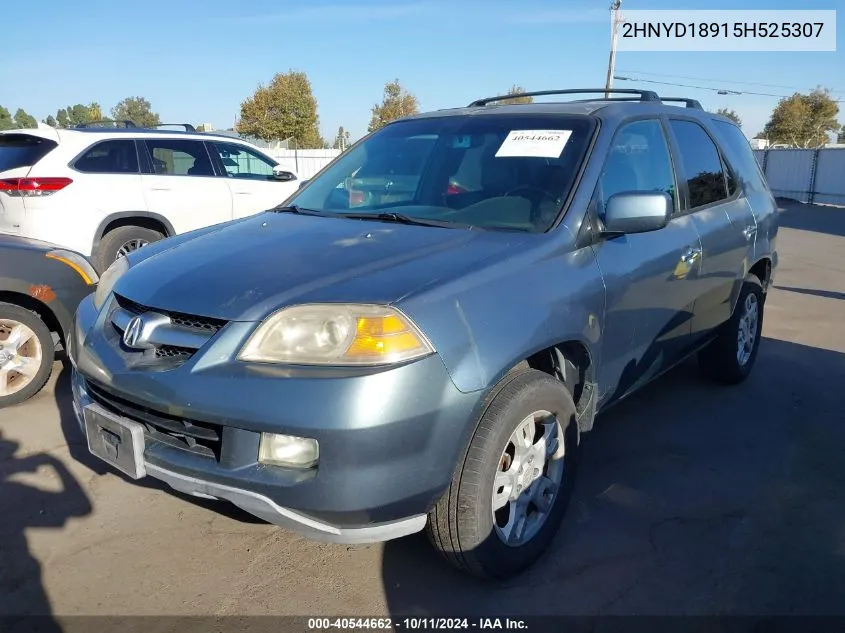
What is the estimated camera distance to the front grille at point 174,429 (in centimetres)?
224

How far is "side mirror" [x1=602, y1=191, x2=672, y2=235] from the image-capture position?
9.29ft

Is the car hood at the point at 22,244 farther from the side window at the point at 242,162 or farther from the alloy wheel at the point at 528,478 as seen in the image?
the side window at the point at 242,162

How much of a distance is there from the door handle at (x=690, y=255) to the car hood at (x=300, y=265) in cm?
124

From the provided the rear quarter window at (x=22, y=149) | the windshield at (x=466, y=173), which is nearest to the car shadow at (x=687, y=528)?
the windshield at (x=466, y=173)

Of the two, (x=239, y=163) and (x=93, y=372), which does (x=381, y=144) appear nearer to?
(x=93, y=372)

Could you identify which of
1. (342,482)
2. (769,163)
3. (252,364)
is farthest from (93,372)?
(769,163)

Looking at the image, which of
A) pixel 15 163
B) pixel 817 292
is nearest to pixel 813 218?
pixel 817 292

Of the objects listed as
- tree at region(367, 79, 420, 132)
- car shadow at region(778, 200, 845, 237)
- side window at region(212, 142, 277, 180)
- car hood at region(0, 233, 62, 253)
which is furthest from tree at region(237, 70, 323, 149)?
car hood at region(0, 233, 62, 253)

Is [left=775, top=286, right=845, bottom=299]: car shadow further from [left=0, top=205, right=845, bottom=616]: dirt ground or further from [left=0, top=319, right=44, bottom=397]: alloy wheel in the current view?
[left=0, top=319, right=44, bottom=397]: alloy wheel

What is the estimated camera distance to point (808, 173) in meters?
22.8

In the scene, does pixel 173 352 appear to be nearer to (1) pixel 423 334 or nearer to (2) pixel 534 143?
(1) pixel 423 334

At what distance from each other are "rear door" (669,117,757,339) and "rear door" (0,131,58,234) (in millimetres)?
5658

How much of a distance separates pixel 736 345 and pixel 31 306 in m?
4.60

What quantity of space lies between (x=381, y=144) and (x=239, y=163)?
496cm
